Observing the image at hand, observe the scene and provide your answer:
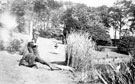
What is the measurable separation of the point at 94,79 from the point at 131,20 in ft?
143

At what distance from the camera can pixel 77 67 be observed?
898cm

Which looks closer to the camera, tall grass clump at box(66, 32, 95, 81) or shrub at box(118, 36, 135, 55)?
tall grass clump at box(66, 32, 95, 81)

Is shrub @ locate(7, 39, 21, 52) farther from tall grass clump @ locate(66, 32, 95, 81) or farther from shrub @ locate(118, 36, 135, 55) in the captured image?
shrub @ locate(118, 36, 135, 55)

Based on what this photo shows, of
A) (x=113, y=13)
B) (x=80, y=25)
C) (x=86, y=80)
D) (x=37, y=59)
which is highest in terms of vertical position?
(x=113, y=13)

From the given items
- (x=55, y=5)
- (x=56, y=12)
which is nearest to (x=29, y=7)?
(x=56, y=12)

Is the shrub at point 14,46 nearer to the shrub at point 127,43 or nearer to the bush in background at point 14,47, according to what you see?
the bush in background at point 14,47

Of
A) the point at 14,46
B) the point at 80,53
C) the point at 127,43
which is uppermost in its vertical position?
the point at 14,46

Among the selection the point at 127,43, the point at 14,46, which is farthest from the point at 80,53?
the point at 127,43

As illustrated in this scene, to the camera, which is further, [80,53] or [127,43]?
[127,43]

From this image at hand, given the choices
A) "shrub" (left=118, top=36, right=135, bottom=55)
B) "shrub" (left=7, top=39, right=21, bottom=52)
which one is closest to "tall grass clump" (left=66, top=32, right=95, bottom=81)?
"shrub" (left=7, top=39, right=21, bottom=52)

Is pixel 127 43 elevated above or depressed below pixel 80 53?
below

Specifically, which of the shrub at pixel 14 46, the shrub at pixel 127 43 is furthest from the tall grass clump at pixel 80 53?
the shrub at pixel 127 43

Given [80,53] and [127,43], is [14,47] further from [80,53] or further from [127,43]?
[127,43]

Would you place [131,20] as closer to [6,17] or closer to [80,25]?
[80,25]
